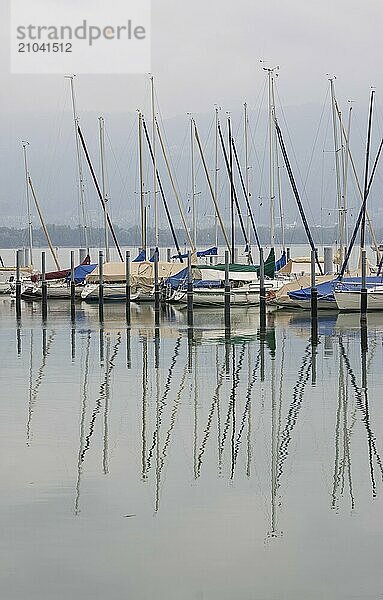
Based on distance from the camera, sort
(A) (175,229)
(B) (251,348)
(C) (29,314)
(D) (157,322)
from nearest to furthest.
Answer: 1. (B) (251,348)
2. (D) (157,322)
3. (C) (29,314)
4. (A) (175,229)

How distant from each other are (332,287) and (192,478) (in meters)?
29.5

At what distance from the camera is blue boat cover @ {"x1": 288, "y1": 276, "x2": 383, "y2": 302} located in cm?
4244

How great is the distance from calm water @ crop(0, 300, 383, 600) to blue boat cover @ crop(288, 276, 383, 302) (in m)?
13.7

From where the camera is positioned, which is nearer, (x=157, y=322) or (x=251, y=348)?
(x=251, y=348)

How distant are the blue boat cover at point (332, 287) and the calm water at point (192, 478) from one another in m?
13.7

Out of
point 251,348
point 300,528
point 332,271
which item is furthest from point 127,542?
point 332,271

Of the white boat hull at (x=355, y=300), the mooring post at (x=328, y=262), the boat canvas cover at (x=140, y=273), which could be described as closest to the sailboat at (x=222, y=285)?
the mooring post at (x=328, y=262)

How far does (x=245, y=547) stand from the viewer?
38.3 ft

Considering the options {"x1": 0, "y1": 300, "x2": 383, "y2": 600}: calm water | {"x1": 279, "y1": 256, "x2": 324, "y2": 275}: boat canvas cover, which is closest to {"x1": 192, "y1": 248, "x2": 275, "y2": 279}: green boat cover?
{"x1": 279, "y1": 256, "x2": 324, "y2": 275}: boat canvas cover

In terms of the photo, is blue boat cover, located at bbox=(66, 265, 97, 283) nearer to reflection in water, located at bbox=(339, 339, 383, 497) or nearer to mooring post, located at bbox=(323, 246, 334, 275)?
mooring post, located at bbox=(323, 246, 334, 275)

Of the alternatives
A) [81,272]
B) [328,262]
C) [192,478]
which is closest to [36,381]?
[192,478]

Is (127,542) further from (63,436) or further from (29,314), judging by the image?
(29,314)

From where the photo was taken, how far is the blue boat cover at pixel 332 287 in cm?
4244

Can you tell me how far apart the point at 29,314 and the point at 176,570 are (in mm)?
37739
